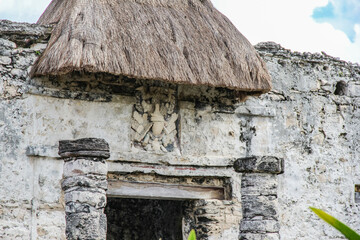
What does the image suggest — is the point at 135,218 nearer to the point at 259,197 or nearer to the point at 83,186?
the point at 259,197

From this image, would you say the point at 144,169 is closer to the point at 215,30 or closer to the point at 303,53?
the point at 215,30

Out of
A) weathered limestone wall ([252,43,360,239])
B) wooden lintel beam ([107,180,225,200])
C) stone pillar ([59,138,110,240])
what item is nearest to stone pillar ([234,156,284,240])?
wooden lintel beam ([107,180,225,200])

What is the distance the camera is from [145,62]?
5.91 meters

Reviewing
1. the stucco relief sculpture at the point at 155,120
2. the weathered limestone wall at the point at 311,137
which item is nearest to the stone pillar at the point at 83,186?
the stucco relief sculpture at the point at 155,120

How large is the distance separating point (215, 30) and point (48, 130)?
2272mm

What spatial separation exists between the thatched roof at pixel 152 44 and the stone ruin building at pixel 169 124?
2cm

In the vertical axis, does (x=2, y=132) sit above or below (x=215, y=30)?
below

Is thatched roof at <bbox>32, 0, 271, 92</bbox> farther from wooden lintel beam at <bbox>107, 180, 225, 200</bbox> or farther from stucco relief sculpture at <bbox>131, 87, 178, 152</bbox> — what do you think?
wooden lintel beam at <bbox>107, 180, 225, 200</bbox>

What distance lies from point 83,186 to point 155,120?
1593mm

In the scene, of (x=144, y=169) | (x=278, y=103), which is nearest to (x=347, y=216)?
(x=278, y=103)

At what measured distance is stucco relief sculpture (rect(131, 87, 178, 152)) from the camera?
652cm

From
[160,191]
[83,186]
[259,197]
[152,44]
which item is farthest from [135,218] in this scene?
[83,186]

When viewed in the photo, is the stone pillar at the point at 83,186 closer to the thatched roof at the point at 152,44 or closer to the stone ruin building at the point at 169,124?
the stone ruin building at the point at 169,124

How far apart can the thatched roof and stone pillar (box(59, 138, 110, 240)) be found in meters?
0.83
